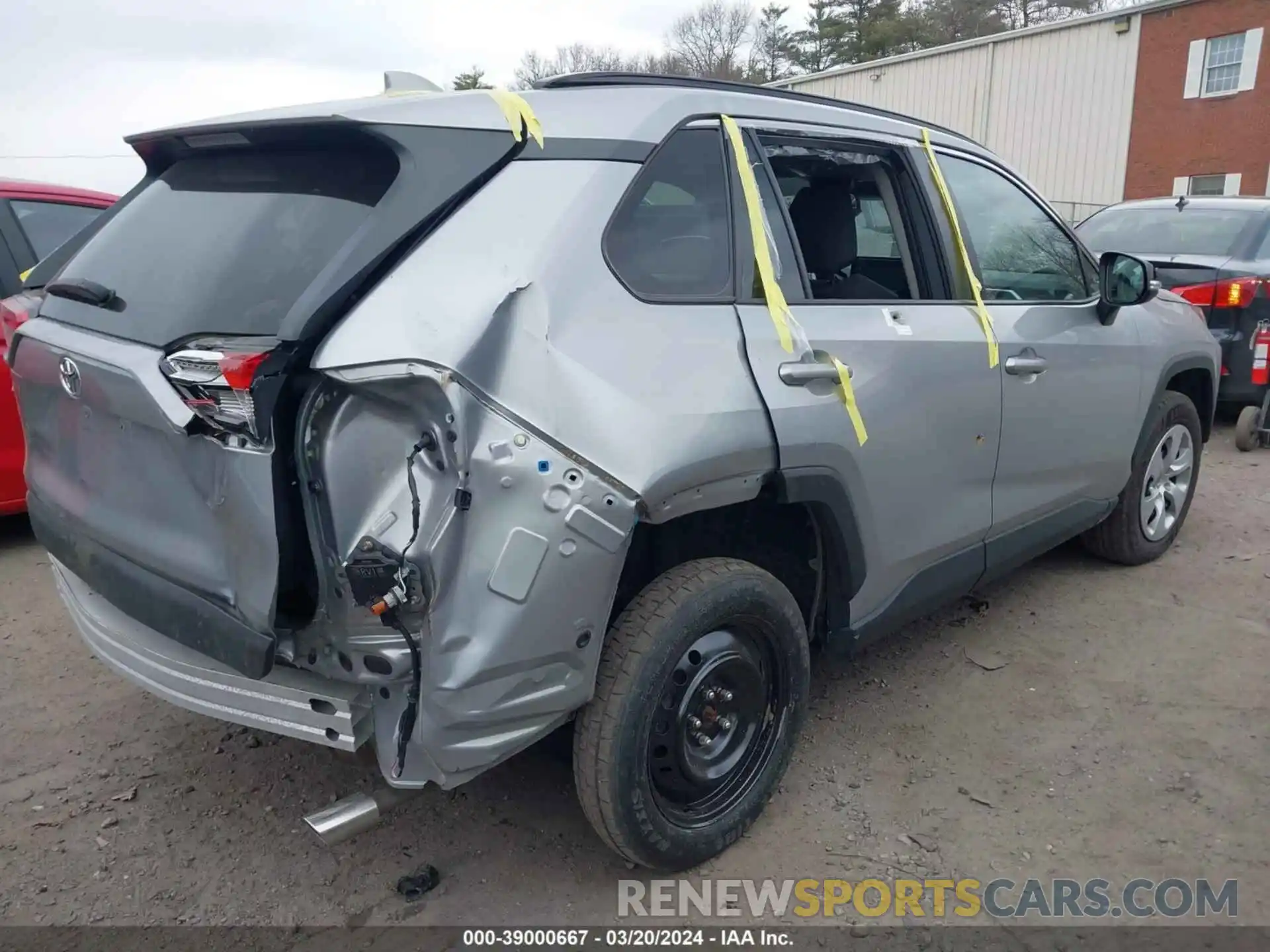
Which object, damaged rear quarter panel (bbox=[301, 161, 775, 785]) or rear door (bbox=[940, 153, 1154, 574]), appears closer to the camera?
damaged rear quarter panel (bbox=[301, 161, 775, 785])

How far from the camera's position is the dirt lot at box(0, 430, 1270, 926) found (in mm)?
2586

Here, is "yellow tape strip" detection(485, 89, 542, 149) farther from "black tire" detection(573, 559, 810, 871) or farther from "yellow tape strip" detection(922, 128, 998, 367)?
"yellow tape strip" detection(922, 128, 998, 367)

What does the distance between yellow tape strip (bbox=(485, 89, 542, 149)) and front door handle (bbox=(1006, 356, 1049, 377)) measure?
1922mm

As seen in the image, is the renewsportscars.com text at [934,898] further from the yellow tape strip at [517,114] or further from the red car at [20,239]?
the red car at [20,239]

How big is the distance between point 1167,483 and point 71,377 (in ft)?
15.6

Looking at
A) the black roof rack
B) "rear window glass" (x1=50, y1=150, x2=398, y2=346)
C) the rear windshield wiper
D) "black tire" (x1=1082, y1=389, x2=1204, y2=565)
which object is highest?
the black roof rack

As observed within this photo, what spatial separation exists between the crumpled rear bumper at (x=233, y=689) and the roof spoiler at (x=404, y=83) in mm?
1644

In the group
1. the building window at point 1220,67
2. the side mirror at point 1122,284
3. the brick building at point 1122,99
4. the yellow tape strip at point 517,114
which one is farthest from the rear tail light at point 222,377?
the building window at point 1220,67

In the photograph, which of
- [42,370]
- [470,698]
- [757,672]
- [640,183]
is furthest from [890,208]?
[42,370]

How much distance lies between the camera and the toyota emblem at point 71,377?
2418 millimetres

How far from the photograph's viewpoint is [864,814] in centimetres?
291

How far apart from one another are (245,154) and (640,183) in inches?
40.9

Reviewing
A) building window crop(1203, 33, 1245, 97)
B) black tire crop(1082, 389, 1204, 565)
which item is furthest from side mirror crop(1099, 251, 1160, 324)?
building window crop(1203, 33, 1245, 97)

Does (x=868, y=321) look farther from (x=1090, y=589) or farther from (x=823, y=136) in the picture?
(x=1090, y=589)
